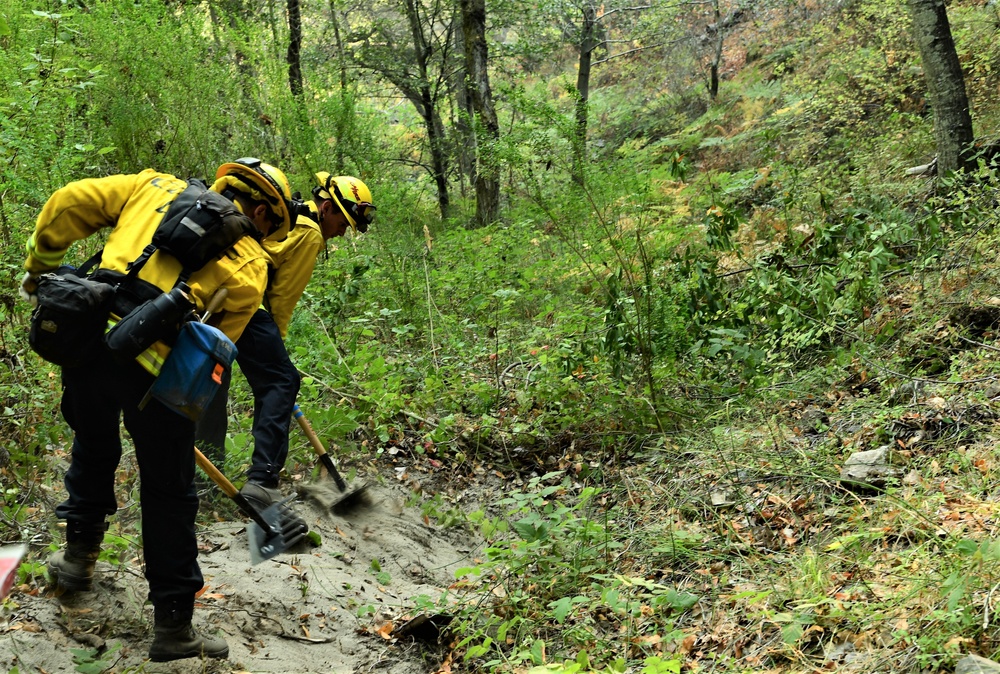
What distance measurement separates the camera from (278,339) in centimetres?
495

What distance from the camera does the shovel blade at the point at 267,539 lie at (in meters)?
4.28

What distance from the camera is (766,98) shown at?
48.6 feet

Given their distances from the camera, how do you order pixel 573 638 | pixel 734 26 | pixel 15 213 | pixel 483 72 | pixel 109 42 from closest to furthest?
pixel 573 638, pixel 15 213, pixel 109 42, pixel 483 72, pixel 734 26

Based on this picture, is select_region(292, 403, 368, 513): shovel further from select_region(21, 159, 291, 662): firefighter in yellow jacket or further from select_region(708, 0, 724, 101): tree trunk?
select_region(708, 0, 724, 101): tree trunk

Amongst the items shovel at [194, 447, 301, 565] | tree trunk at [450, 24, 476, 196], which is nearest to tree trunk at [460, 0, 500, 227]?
tree trunk at [450, 24, 476, 196]

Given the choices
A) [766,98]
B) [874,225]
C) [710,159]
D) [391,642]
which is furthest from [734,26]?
[391,642]

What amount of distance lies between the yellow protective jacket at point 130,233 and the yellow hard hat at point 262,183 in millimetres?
277

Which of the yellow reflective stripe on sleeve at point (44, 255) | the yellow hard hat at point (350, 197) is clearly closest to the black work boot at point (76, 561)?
the yellow reflective stripe on sleeve at point (44, 255)

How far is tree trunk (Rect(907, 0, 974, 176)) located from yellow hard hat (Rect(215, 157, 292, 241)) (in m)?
6.31

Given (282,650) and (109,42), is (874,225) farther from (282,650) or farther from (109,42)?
(109,42)

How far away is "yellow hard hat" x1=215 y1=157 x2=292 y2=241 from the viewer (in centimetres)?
379

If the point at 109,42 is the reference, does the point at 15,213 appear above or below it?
below

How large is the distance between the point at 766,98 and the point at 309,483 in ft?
40.7

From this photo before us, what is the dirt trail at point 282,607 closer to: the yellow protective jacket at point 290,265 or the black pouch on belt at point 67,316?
the black pouch on belt at point 67,316
